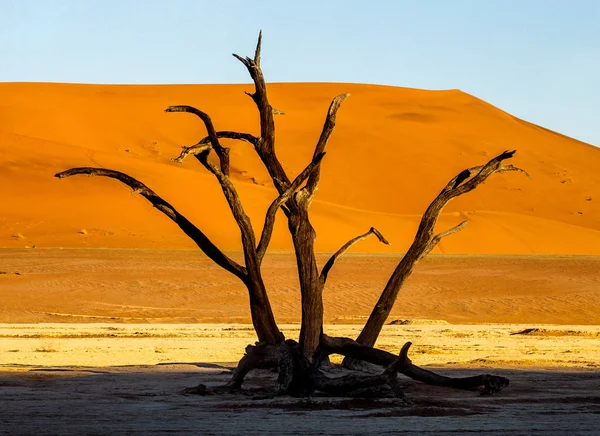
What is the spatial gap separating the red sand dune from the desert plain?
0.15 meters

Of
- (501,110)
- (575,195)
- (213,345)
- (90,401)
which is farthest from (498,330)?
(501,110)

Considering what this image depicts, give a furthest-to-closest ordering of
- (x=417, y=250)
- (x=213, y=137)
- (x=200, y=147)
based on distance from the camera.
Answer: (x=417, y=250) → (x=213, y=137) → (x=200, y=147)

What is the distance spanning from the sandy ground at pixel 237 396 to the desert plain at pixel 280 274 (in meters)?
0.04

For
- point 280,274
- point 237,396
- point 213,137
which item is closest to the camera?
point 237,396

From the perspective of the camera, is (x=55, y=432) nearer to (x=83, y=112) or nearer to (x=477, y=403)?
(x=477, y=403)

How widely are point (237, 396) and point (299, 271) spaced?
1.64 metres

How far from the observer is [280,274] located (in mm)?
31359

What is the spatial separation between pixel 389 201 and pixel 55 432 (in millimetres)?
49929

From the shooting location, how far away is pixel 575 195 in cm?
6066

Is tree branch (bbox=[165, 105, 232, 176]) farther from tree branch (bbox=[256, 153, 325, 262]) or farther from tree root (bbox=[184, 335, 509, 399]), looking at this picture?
tree root (bbox=[184, 335, 509, 399])

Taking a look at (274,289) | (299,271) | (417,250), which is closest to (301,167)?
(274,289)

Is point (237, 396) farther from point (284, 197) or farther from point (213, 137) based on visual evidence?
point (213, 137)

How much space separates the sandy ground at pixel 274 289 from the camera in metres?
25.7

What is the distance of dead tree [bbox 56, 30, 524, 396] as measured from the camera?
11.2m
